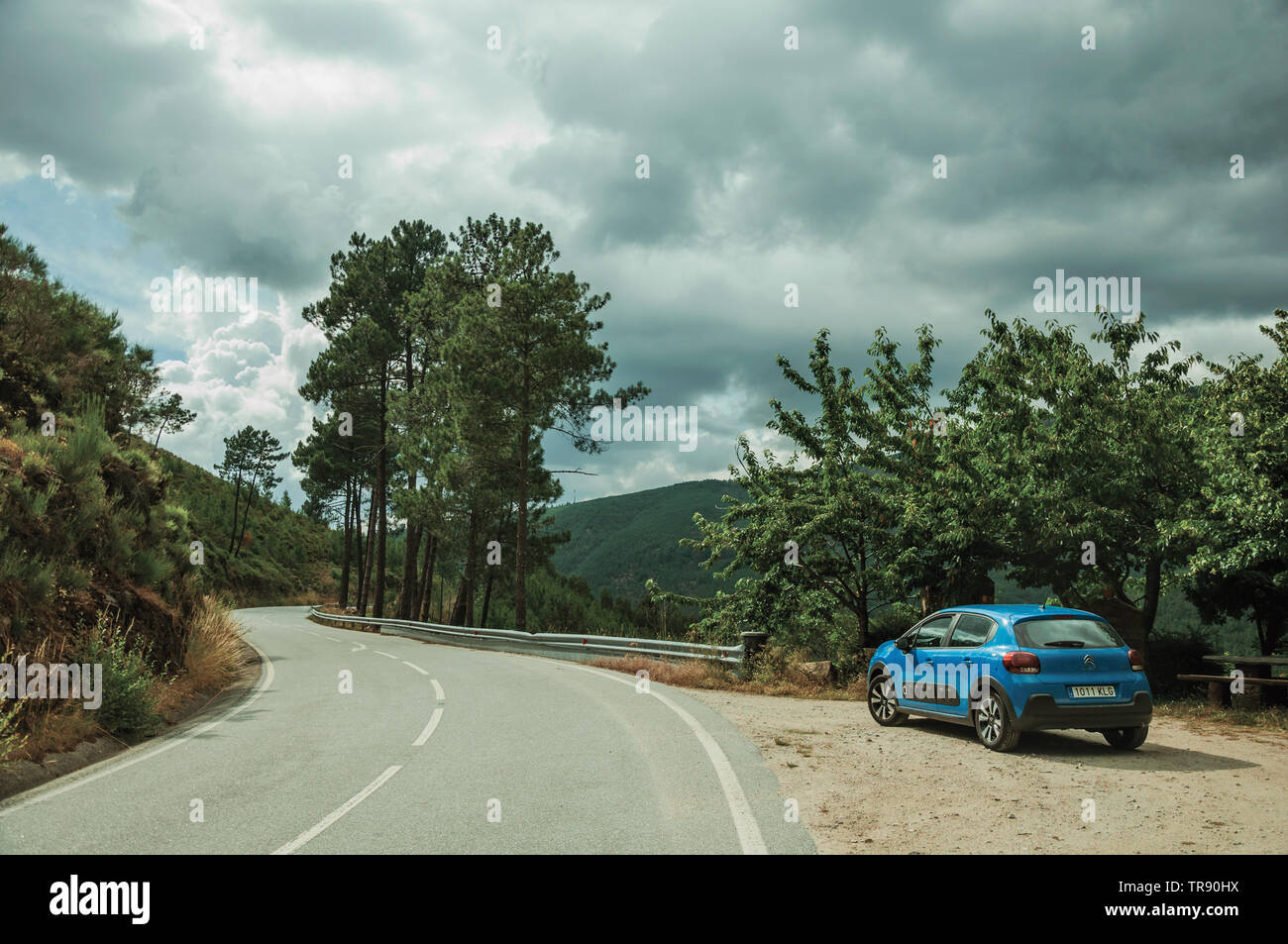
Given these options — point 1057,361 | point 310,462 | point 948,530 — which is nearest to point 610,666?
point 948,530

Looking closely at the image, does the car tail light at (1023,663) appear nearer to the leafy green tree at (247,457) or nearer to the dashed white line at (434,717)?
the dashed white line at (434,717)

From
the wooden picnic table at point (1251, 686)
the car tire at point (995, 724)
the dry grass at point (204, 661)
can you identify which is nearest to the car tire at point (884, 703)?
the car tire at point (995, 724)

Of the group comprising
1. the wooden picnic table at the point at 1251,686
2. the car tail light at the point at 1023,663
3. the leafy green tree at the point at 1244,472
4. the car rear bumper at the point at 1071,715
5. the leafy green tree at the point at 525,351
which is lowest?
the wooden picnic table at the point at 1251,686

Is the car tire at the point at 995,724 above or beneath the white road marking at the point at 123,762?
above

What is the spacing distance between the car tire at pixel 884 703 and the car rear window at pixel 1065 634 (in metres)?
2.37

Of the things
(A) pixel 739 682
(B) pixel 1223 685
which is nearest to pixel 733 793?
(A) pixel 739 682

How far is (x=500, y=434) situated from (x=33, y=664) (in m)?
21.7

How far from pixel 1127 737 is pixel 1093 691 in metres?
1.01

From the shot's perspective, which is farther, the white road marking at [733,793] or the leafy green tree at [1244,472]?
the leafy green tree at [1244,472]

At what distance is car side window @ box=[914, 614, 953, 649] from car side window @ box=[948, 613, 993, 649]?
209 millimetres

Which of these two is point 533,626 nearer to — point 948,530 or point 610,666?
point 610,666

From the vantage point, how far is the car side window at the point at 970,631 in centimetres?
932

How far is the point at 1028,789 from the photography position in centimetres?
704
